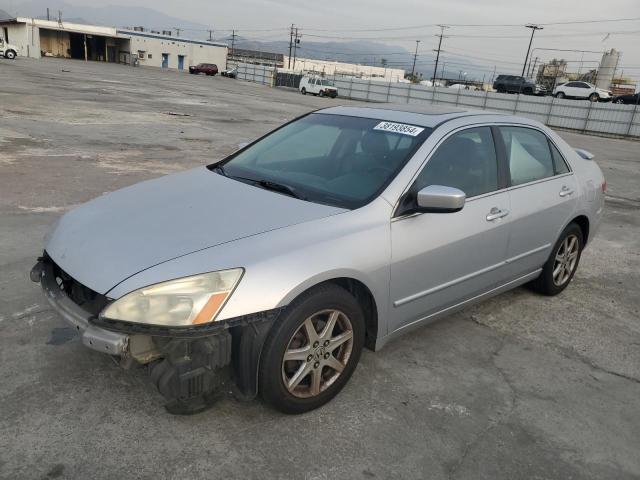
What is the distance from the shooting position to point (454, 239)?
3.27m

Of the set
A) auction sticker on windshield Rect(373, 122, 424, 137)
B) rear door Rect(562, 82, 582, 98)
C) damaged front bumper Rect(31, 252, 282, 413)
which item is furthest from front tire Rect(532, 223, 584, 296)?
rear door Rect(562, 82, 582, 98)

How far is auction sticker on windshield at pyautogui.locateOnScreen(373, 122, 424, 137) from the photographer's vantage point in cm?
338

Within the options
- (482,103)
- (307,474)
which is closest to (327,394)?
(307,474)

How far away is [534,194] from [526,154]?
1.14ft

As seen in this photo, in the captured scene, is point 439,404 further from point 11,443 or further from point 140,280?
point 11,443

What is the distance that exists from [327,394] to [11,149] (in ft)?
28.0

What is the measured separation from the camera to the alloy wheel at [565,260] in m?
4.53

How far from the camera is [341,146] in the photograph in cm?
357

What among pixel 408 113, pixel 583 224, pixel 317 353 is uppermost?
pixel 408 113

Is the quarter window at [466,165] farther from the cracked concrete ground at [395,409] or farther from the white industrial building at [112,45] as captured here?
the white industrial building at [112,45]

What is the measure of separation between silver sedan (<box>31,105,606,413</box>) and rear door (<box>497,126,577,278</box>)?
2cm

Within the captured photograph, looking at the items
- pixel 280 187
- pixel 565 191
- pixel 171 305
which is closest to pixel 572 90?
pixel 565 191

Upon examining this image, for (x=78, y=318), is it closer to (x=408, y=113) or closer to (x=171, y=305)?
(x=171, y=305)

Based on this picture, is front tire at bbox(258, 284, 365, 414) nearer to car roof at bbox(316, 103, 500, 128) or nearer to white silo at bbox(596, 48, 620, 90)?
car roof at bbox(316, 103, 500, 128)
